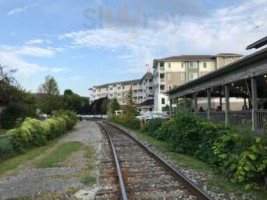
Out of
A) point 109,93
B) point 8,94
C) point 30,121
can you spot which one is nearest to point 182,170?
point 30,121

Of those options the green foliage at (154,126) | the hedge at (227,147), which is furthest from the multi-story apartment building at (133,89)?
the hedge at (227,147)

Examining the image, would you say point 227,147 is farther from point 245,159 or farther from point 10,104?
point 10,104

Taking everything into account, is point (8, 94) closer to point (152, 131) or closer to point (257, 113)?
point (152, 131)

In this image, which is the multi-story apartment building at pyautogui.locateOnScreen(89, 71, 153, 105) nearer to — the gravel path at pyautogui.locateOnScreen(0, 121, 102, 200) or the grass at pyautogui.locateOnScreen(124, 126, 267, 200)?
the grass at pyautogui.locateOnScreen(124, 126, 267, 200)

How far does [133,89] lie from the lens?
155 metres

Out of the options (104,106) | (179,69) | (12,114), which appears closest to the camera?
(12,114)

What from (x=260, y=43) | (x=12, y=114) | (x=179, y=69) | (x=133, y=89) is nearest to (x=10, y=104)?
(x=12, y=114)

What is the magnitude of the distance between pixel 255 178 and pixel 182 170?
9.17ft

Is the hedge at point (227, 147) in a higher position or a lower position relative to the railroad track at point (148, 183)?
higher

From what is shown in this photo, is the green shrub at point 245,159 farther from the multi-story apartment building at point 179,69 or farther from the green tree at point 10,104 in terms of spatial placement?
the multi-story apartment building at point 179,69

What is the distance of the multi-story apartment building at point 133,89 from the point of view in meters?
131

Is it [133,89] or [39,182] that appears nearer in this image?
[39,182]

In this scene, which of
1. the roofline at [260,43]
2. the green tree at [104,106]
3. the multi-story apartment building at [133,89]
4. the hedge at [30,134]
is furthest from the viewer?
the multi-story apartment building at [133,89]

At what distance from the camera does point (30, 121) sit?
21453 millimetres
